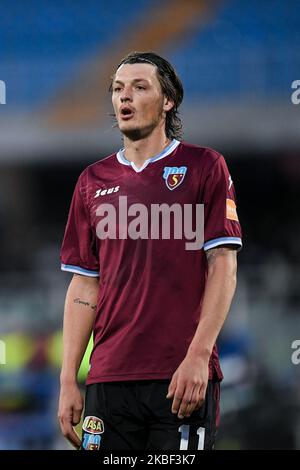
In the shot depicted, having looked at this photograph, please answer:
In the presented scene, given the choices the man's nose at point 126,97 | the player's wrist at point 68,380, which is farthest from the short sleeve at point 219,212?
the player's wrist at point 68,380

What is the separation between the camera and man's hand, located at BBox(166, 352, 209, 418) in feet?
6.48

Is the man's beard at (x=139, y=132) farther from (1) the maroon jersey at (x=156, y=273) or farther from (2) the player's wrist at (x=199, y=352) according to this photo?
(2) the player's wrist at (x=199, y=352)

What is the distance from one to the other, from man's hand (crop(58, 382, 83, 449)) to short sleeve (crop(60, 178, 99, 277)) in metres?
0.32

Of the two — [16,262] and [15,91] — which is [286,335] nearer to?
[16,262]

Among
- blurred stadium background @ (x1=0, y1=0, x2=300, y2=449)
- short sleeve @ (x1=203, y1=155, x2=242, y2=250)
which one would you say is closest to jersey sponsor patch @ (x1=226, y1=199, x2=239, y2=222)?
short sleeve @ (x1=203, y1=155, x2=242, y2=250)

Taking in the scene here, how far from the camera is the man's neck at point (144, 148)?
228 centimetres

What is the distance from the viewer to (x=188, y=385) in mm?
1973

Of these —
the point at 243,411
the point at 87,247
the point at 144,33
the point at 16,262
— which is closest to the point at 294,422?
the point at 243,411

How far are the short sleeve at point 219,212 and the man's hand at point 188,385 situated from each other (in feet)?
0.97

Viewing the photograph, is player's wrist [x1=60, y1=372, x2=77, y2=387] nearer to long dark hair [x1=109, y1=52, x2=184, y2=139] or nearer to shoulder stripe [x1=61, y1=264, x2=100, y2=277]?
shoulder stripe [x1=61, y1=264, x2=100, y2=277]

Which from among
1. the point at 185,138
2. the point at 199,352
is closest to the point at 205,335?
the point at 199,352

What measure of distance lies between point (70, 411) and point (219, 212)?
25.0 inches

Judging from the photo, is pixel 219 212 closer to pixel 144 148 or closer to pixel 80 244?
pixel 144 148

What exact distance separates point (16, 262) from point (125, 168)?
4.46 metres
